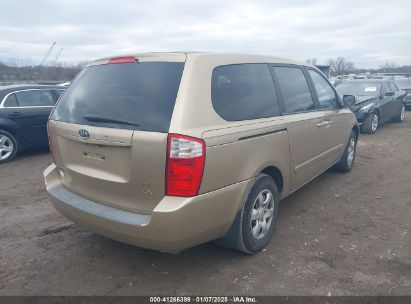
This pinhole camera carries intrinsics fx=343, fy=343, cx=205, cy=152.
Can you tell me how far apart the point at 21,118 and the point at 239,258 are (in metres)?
5.94

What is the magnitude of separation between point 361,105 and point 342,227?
23.0 ft

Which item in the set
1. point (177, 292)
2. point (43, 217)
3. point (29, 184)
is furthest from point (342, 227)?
point (29, 184)

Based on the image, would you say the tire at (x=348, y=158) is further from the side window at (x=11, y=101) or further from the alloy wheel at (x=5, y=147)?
the side window at (x=11, y=101)

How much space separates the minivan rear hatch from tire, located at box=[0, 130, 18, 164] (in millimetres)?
4664

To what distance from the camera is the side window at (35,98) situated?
728 centimetres

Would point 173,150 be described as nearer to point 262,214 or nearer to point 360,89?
point 262,214

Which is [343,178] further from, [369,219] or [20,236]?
[20,236]

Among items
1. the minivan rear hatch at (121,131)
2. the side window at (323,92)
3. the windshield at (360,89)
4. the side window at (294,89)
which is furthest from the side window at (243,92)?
the windshield at (360,89)

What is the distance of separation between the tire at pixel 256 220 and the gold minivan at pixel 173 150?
0.03ft

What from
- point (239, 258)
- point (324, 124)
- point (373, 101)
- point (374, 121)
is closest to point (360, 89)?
point (373, 101)

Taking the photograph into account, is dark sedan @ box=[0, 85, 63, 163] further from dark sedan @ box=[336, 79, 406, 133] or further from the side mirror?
dark sedan @ box=[336, 79, 406, 133]

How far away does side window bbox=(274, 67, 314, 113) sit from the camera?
12.2ft

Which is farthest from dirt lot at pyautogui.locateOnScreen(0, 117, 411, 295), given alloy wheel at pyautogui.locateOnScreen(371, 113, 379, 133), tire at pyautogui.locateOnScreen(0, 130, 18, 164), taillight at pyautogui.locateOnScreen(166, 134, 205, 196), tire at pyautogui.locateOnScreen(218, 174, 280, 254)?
alloy wheel at pyautogui.locateOnScreen(371, 113, 379, 133)

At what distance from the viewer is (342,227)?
12.7 ft
